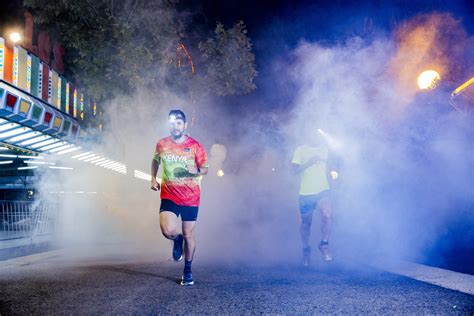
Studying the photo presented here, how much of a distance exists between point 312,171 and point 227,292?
290 centimetres

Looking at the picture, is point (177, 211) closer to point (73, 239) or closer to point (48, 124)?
point (48, 124)

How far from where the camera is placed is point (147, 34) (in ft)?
35.4

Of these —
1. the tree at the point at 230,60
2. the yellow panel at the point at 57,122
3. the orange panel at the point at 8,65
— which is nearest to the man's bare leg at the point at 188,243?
the orange panel at the point at 8,65

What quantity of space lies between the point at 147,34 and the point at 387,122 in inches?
246

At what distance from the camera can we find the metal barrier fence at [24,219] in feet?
31.0

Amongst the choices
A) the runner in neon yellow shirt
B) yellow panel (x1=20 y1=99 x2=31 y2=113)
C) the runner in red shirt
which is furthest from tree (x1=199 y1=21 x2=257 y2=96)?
the runner in red shirt

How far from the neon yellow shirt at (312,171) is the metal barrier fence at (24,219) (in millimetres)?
6178

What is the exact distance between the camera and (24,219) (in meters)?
10.2

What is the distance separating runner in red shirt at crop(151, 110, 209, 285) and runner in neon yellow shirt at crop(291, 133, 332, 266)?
2065 millimetres

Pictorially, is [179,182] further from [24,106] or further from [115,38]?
[115,38]

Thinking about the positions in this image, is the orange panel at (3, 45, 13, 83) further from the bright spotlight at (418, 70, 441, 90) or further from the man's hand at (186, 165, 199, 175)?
the bright spotlight at (418, 70, 441, 90)

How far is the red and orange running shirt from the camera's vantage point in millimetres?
4672

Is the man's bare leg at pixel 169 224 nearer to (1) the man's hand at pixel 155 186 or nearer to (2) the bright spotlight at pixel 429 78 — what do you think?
(1) the man's hand at pixel 155 186

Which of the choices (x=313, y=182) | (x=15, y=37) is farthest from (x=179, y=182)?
(x=15, y=37)
